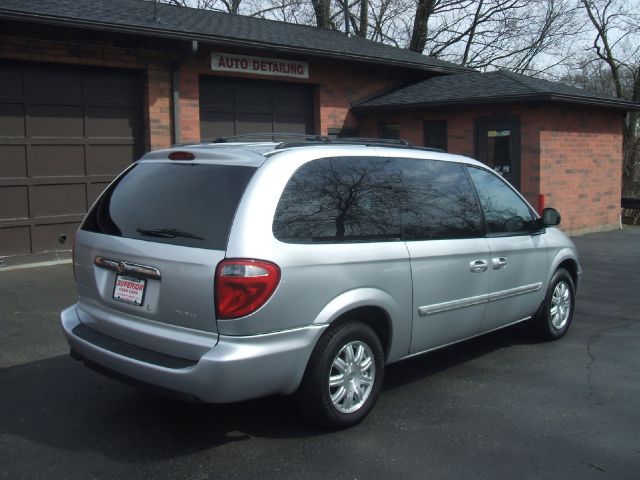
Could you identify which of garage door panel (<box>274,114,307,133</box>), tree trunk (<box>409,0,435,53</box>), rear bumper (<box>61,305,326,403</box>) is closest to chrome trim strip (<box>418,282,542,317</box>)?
rear bumper (<box>61,305,326,403</box>)

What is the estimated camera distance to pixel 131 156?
11.4 meters

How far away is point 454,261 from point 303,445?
1737mm

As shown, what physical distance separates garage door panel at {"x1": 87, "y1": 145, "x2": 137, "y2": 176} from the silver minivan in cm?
672

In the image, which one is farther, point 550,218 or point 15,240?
point 15,240

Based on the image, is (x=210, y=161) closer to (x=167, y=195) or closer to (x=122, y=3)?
→ (x=167, y=195)

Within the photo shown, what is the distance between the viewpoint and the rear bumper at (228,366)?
357cm

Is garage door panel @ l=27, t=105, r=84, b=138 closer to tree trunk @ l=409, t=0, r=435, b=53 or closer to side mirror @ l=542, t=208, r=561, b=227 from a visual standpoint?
side mirror @ l=542, t=208, r=561, b=227

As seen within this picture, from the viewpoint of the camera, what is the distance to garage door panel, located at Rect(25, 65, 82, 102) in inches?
400

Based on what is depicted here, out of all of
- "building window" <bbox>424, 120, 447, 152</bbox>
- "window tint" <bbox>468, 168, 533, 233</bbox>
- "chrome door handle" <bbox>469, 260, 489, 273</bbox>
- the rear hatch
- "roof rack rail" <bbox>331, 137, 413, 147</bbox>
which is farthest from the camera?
"building window" <bbox>424, 120, 447, 152</bbox>

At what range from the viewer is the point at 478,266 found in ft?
16.8

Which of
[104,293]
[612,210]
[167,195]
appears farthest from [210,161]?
[612,210]

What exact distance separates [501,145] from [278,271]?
1073 centimetres

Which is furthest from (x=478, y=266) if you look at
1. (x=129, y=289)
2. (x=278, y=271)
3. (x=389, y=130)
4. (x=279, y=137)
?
(x=389, y=130)

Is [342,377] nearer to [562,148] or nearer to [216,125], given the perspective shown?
[216,125]
